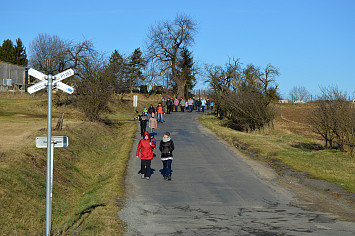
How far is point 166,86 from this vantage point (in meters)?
77.0

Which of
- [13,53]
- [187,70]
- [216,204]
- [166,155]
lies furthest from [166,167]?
[13,53]

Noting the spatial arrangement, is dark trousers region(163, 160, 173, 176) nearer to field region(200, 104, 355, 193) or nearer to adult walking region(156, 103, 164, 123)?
field region(200, 104, 355, 193)

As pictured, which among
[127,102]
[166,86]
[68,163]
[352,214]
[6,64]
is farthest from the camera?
[166,86]

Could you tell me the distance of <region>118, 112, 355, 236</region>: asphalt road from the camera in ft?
30.2

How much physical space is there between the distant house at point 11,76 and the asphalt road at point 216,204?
55231 mm

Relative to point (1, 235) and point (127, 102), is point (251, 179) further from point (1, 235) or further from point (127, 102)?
point (127, 102)

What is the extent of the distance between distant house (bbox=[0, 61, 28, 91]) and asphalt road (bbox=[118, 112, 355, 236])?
55.2 metres

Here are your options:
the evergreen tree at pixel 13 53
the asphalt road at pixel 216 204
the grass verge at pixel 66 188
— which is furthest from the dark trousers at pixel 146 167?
the evergreen tree at pixel 13 53

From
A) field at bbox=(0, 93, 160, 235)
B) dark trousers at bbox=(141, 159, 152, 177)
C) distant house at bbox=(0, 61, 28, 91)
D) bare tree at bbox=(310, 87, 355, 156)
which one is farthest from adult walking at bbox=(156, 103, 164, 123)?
distant house at bbox=(0, 61, 28, 91)

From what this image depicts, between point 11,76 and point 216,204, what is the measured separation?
2614 inches

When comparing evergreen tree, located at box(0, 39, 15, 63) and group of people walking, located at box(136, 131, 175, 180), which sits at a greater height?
evergreen tree, located at box(0, 39, 15, 63)

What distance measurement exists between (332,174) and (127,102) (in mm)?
46539

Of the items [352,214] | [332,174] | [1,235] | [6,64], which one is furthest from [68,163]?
[6,64]

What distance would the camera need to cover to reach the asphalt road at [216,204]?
921 centimetres
